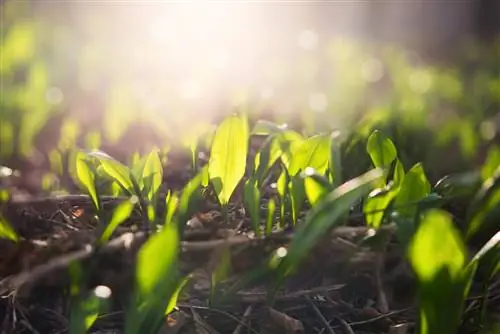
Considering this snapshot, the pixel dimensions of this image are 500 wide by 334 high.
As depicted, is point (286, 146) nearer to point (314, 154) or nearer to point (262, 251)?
point (314, 154)

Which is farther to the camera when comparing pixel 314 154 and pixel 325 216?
pixel 314 154

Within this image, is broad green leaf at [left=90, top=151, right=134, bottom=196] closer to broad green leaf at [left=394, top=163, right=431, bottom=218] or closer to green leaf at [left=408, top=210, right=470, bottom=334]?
broad green leaf at [left=394, top=163, right=431, bottom=218]

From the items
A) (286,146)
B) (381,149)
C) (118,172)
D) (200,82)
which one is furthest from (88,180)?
(200,82)

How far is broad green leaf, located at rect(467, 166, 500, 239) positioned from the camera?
0.94m

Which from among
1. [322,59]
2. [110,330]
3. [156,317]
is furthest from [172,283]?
[322,59]

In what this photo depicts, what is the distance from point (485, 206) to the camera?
37.4 inches

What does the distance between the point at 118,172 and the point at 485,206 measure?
48 cm

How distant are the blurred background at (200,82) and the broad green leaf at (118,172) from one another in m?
0.40

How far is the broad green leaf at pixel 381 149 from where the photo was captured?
112cm

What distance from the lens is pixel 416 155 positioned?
1.53 metres

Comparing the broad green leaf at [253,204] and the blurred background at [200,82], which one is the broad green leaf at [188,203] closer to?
the broad green leaf at [253,204]

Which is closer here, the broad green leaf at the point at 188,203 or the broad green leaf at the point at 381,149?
the broad green leaf at the point at 188,203

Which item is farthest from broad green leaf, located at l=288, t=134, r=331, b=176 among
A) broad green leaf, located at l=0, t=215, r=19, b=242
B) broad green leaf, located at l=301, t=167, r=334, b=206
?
broad green leaf, located at l=0, t=215, r=19, b=242

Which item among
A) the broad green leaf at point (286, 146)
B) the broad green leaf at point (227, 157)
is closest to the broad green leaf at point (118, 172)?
the broad green leaf at point (227, 157)
